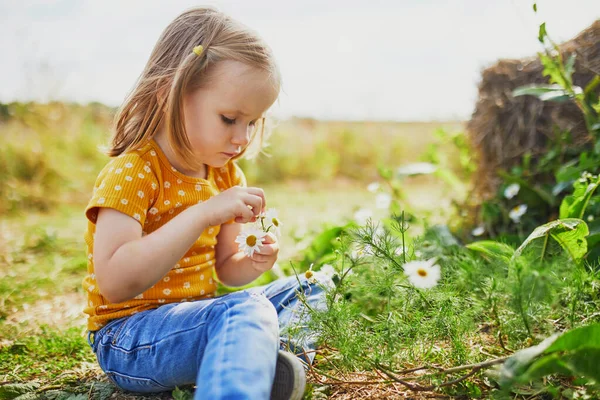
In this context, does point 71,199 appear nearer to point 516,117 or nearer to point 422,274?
point 516,117

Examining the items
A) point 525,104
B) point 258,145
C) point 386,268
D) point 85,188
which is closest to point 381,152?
point 85,188

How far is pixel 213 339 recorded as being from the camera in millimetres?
1149

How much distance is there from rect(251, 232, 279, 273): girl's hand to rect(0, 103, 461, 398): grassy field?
567 mm

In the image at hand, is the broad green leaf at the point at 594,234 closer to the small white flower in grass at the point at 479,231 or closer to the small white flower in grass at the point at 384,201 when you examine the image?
the small white flower in grass at the point at 479,231

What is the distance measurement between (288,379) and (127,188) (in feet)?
2.15

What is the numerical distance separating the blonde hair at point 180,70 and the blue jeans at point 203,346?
49 cm

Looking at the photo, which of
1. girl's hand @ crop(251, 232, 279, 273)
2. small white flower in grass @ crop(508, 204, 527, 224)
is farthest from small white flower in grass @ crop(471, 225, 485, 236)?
girl's hand @ crop(251, 232, 279, 273)

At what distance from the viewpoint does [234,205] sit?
1341 millimetres

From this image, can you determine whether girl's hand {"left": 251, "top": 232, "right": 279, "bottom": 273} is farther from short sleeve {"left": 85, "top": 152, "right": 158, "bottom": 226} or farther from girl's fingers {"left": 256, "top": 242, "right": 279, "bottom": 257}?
short sleeve {"left": 85, "top": 152, "right": 158, "bottom": 226}

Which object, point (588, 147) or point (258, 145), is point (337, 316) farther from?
point (588, 147)

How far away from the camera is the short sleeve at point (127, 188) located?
4.36ft

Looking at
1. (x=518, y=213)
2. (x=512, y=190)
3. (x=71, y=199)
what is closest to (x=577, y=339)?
(x=518, y=213)

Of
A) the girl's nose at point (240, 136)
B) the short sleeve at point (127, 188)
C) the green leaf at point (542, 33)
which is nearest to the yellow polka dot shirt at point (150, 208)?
the short sleeve at point (127, 188)

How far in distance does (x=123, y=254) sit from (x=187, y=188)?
0.35 metres
